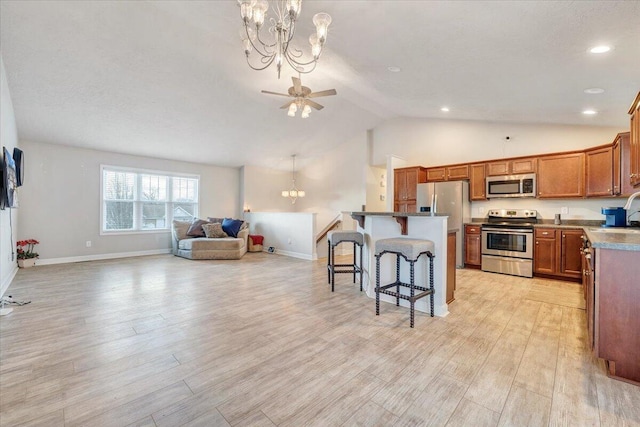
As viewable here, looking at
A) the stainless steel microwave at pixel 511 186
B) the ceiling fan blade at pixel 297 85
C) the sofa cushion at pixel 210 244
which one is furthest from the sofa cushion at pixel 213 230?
the stainless steel microwave at pixel 511 186

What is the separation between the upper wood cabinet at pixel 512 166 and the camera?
490 centimetres

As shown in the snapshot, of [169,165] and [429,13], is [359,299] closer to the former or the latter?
[429,13]

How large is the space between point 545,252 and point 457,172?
82.2 inches

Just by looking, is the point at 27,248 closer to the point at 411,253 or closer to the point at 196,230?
the point at 196,230

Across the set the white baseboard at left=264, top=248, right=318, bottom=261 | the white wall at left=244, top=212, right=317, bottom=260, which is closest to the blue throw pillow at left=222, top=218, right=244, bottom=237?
the white wall at left=244, top=212, right=317, bottom=260

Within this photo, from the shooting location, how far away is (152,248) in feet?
23.1

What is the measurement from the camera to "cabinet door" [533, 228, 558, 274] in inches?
175

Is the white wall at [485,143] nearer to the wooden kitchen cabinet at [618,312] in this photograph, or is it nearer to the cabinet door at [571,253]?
the cabinet door at [571,253]

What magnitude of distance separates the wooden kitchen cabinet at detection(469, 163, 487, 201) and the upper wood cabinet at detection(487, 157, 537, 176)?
0.14m

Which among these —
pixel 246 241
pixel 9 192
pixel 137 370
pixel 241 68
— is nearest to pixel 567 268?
pixel 137 370

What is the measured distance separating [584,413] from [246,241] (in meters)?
6.79

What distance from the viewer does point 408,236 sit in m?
3.30

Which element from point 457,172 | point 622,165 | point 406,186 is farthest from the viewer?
point 406,186

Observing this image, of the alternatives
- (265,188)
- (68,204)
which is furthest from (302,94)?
(68,204)
